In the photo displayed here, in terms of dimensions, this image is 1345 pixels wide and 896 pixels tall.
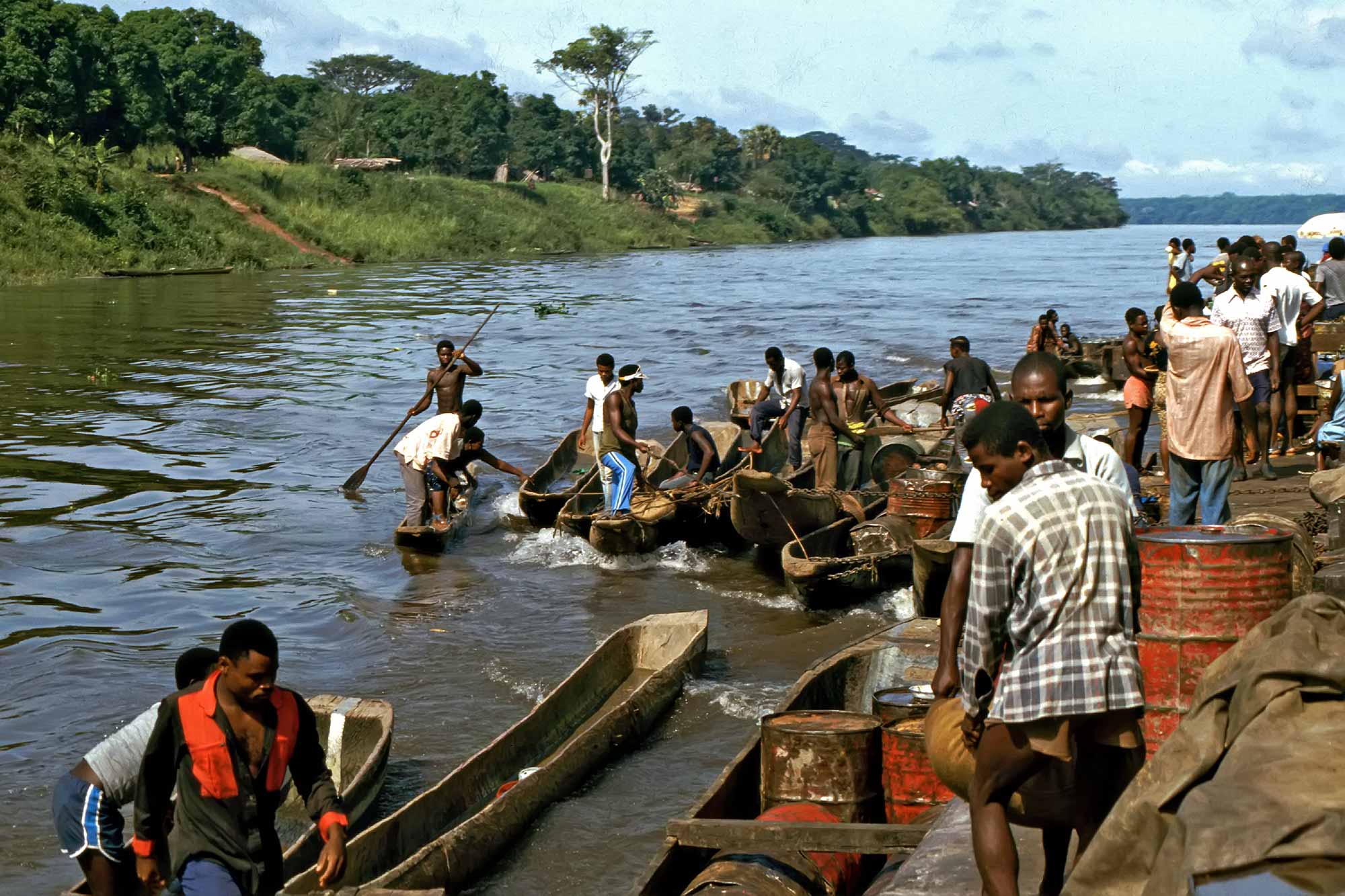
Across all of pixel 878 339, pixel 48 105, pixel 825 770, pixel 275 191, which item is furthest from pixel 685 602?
pixel 275 191

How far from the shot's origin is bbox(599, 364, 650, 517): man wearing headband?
13.1 metres

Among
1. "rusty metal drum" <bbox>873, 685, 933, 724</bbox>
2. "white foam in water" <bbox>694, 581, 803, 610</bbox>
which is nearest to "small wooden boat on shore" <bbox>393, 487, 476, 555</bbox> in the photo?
"white foam in water" <bbox>694, 581, 803, 610</bbox>

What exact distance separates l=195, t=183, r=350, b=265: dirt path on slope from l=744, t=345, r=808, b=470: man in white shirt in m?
43.4

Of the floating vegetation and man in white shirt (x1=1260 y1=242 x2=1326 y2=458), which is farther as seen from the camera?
the floating vegetation

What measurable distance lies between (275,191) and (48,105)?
1025cm

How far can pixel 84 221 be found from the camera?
46.5 m

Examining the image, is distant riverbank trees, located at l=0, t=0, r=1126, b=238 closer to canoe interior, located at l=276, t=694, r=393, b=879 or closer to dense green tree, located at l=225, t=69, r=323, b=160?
dense green tree, located at l=225, t=69, r=323, b=160

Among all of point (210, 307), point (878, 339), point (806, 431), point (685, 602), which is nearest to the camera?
point (685, 602)

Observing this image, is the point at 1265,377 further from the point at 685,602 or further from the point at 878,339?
the point at 878,339

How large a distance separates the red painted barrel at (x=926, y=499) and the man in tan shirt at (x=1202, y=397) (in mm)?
3064

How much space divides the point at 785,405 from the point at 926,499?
3.96m

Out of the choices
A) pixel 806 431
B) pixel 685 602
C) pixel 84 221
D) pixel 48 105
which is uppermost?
pixel 48 105

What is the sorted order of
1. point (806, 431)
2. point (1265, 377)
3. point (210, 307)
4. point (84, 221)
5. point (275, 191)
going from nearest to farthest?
point (1265, 377), point (806, 431), point (210, 307), point (84, 221), point (275, 191)

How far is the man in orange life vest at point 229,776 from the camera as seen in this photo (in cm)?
423
